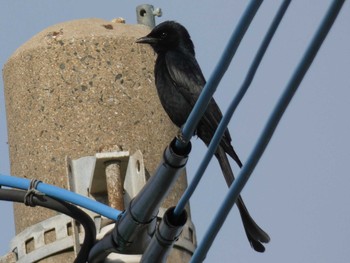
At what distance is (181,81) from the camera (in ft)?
27.6

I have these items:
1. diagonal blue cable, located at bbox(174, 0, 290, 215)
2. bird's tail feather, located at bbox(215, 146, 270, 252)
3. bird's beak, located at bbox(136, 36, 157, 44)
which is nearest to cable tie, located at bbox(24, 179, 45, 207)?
bird's tail feather, located at bbox(215, 146, 270, 252)

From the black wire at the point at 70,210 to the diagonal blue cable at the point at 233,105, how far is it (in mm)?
975

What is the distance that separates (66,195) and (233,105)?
1682mm

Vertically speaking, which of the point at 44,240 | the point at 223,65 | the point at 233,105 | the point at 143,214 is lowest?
the point at 44,240

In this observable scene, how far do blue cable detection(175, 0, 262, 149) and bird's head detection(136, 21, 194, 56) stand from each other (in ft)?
10.9

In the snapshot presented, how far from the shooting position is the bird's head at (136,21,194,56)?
8445 mm

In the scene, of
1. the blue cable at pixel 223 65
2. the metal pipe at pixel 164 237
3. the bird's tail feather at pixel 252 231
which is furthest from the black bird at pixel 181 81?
the blue cable at pixel 223 65

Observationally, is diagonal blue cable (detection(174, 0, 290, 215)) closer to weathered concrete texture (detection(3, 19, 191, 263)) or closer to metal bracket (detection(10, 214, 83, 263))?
metal bracket (detection(10, 214, 83, 263))

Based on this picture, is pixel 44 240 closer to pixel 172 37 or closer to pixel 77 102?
pixel 77 102

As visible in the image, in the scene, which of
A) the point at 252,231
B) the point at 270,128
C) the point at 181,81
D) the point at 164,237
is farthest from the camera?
the point at 181,81

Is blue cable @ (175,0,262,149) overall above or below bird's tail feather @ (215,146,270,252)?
above

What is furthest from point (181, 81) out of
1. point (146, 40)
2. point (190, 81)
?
point (146, 40)

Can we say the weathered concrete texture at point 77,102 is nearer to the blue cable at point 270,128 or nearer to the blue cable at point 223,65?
the blue cable at point 223,65

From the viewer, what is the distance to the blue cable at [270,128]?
13.3ft
